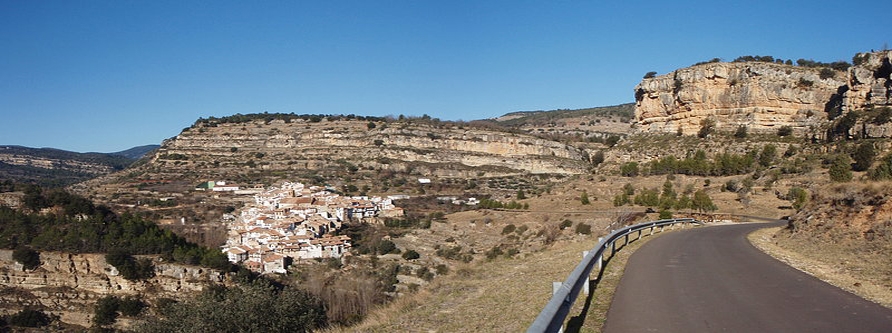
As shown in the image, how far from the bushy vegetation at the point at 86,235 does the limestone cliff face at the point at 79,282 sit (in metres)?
1.01

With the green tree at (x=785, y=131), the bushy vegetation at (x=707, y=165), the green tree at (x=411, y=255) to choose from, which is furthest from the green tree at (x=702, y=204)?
the green tree at (x=785, y=131)

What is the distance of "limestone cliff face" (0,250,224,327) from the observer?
102 ft

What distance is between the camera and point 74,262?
111ft

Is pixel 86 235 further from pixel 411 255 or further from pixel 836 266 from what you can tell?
pixel 836 266

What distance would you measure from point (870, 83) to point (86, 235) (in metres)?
59.6

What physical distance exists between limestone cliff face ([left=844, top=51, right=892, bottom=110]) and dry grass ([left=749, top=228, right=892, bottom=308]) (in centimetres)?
3769

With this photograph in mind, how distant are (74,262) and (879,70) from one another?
60498 millimetres

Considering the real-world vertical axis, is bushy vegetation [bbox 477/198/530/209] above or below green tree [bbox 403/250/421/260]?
above

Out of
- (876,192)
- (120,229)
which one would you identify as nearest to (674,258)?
(876,192)

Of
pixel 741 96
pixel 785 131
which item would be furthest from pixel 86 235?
pixel 785 131

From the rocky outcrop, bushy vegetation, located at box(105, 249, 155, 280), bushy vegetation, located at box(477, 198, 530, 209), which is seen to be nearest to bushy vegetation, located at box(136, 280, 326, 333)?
bushy vegetation, located at box(105, 249, 155, 280)

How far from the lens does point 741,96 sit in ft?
170

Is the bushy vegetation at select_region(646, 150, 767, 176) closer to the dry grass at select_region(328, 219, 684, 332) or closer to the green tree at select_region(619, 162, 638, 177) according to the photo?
the green tree at select_region(619, 162, 638, 177)

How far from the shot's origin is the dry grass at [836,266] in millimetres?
7238
